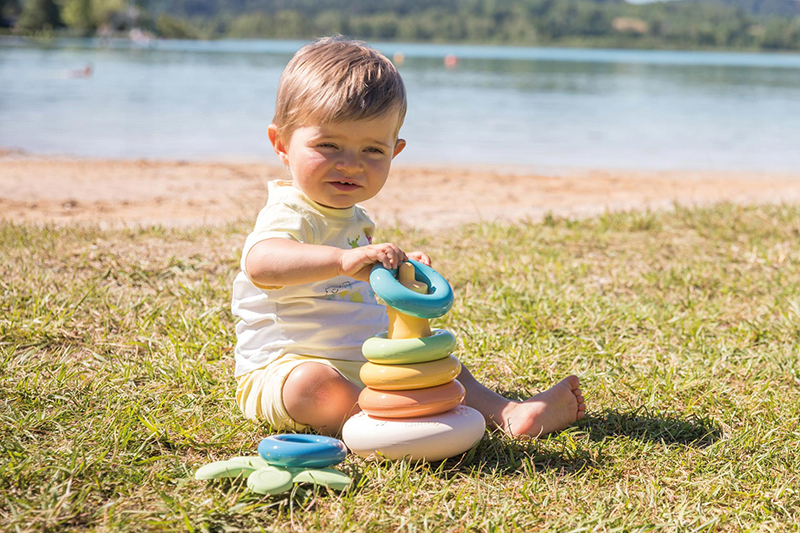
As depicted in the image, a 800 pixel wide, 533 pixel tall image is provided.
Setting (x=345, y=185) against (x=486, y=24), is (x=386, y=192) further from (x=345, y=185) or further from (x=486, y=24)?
(x=486, y=24)

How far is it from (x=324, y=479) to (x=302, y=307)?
1.93 ft

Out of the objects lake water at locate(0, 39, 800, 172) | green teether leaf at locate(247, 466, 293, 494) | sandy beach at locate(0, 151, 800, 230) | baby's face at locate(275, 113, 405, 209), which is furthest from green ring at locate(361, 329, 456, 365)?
lake water at locate(0, 39, 800, 172)

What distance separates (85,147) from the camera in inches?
420

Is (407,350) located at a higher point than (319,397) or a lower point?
higher

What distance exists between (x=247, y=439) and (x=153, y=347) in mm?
908

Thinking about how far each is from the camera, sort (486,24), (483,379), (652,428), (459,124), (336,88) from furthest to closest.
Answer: (486,24)
(459,124)
(483,379)
(652,428)
(336,88)

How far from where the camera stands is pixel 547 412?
2363 mm

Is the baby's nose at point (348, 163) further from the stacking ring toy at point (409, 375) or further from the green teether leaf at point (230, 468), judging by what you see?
the green teether leaf at point (230, 468)

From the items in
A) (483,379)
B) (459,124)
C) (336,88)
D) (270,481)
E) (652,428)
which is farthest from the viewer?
(459,124)

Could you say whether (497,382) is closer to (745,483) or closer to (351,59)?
(745,483)

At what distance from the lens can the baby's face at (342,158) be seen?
87.7 inches

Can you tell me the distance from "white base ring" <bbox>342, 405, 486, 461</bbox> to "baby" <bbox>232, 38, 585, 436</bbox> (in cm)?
19

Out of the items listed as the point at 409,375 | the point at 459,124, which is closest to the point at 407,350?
the point at 409,375

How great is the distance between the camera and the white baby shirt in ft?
7.59
